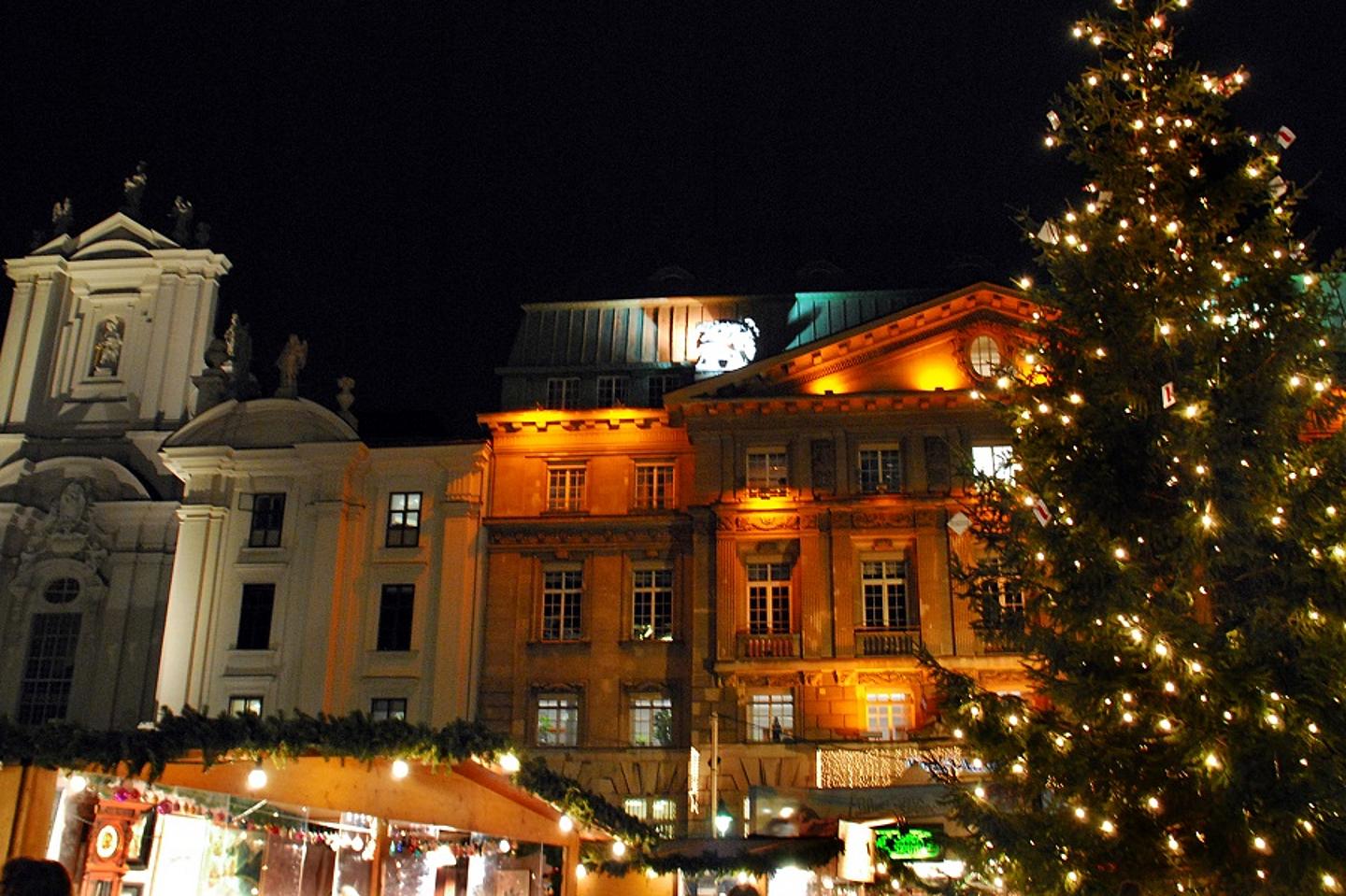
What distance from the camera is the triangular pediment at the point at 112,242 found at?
43.9m

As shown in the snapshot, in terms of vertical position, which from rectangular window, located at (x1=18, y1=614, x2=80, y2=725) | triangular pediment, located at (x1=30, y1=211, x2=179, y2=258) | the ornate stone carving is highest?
triangular pediment, located at (x1=30, y1=211, x2=179, y2=258)

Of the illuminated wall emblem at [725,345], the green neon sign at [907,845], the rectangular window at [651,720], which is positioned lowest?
the green neon sign at [907,845]

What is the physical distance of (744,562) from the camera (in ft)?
121

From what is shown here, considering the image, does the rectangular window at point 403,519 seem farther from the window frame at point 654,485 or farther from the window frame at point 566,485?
the window frame at point 654,485

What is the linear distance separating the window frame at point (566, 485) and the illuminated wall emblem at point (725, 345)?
476 centimetres

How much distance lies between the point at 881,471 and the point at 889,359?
317 cm

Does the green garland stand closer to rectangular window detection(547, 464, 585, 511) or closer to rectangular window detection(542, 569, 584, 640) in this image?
rectangular window detection(542, 569, 584, 640)

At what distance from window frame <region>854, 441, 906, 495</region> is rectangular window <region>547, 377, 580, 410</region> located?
8.78 m

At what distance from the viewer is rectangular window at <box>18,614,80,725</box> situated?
38.5 meters

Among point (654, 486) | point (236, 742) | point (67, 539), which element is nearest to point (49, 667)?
point (67, 539)

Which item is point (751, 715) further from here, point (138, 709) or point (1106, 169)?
point (1106, 169)

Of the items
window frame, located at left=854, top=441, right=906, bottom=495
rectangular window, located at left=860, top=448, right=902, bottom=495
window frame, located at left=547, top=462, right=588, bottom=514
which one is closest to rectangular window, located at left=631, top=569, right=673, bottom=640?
window frame, located at left=547, top=462, right=588, bottom=514

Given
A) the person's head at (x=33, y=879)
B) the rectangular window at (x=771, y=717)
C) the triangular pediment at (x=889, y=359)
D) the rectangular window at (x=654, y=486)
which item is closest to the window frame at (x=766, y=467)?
the triangular pediment at (x=889, y=359)

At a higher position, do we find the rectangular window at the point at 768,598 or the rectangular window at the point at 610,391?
the rectangular window at the point at 610,391
